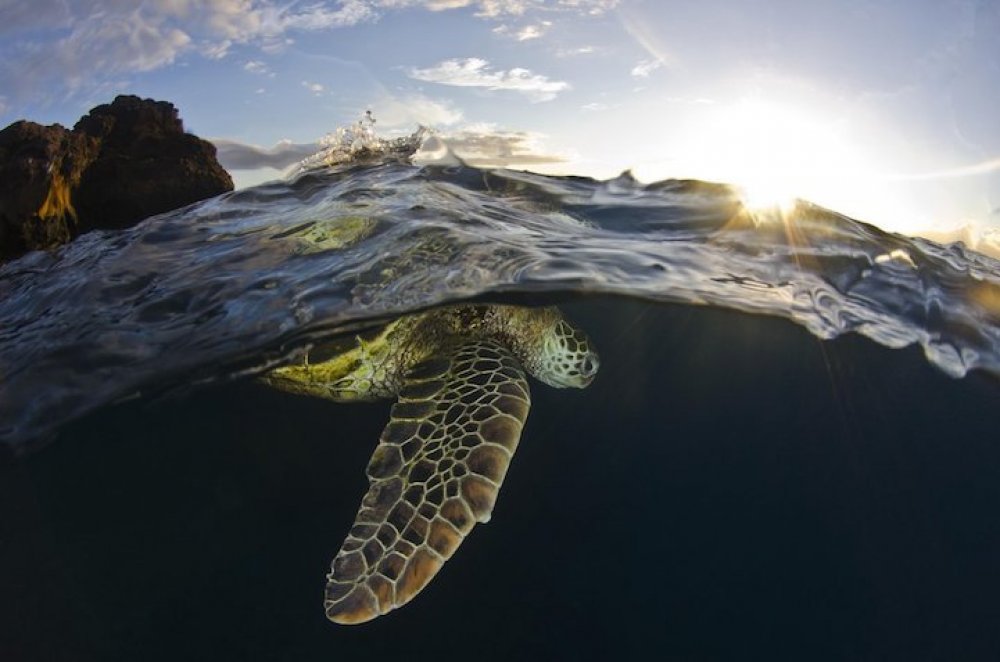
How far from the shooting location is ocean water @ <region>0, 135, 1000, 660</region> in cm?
501

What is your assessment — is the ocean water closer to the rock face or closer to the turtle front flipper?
the rock face

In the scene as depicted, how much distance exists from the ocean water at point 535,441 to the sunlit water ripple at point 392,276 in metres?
0.03

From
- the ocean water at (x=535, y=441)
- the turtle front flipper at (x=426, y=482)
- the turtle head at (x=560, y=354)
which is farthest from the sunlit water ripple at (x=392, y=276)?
the turtle front flipper at (x=426, y=482)

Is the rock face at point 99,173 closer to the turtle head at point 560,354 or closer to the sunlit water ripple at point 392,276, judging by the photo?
the sunlit water ripple at point 392,276

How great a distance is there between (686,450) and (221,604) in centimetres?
584

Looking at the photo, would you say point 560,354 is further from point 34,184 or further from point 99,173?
point 99,173

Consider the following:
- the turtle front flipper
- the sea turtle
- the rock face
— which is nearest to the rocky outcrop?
the rock face

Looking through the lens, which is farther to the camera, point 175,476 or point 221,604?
point 175,476

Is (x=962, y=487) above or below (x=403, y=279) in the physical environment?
below

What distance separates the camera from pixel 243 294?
16.2 ft

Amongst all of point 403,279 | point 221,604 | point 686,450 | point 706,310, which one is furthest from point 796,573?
point 221,604

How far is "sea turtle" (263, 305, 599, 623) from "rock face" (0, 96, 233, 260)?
421 cm

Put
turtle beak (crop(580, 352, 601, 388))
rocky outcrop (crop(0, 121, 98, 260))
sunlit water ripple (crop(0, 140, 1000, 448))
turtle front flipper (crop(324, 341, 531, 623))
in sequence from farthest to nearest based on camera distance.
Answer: rocky outcrop (crop(0, 121, 98, 260)) → turtle beak (crop(580, 352, 601, 388)) → sunlit water ripple (crop(0, 140, 1000, 448)) → turtle front flipper (crop(324, 341, 531, 623))

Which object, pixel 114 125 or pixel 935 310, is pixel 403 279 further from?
pixel 114 125
